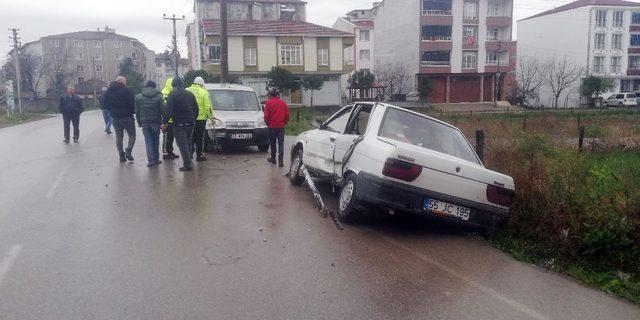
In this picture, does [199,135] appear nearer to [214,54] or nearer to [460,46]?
[214,54]

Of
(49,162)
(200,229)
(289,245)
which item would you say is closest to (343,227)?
(289,245)

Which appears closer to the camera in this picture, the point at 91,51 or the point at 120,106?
the point at 120,106

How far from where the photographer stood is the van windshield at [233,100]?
1520cm

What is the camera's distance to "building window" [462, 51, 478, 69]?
6022 centimetres

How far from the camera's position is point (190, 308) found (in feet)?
14.3

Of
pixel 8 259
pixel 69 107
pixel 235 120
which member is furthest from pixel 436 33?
pixel 8 259

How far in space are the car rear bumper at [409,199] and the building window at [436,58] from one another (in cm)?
5484

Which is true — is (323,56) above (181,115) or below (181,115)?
above

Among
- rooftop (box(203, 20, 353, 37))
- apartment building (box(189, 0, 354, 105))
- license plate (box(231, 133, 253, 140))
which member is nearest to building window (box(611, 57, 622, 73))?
apartment building (box(189, 0, 354, 105))

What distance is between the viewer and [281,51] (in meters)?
54.9

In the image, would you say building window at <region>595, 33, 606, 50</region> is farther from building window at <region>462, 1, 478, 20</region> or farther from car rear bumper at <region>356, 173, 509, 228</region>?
car rear bumper at <region>356, 173, 509, 228</region>

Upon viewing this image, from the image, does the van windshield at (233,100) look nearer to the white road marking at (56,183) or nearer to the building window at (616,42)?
the white road marking at (56,183)

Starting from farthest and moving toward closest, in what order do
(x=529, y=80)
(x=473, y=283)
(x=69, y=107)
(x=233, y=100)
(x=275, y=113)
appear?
(x=529, y=80) < (x=69, y=107) < (x=233, y=100) < (x=275, y=113) < (x=473, y=283)

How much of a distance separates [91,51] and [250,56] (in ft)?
184
